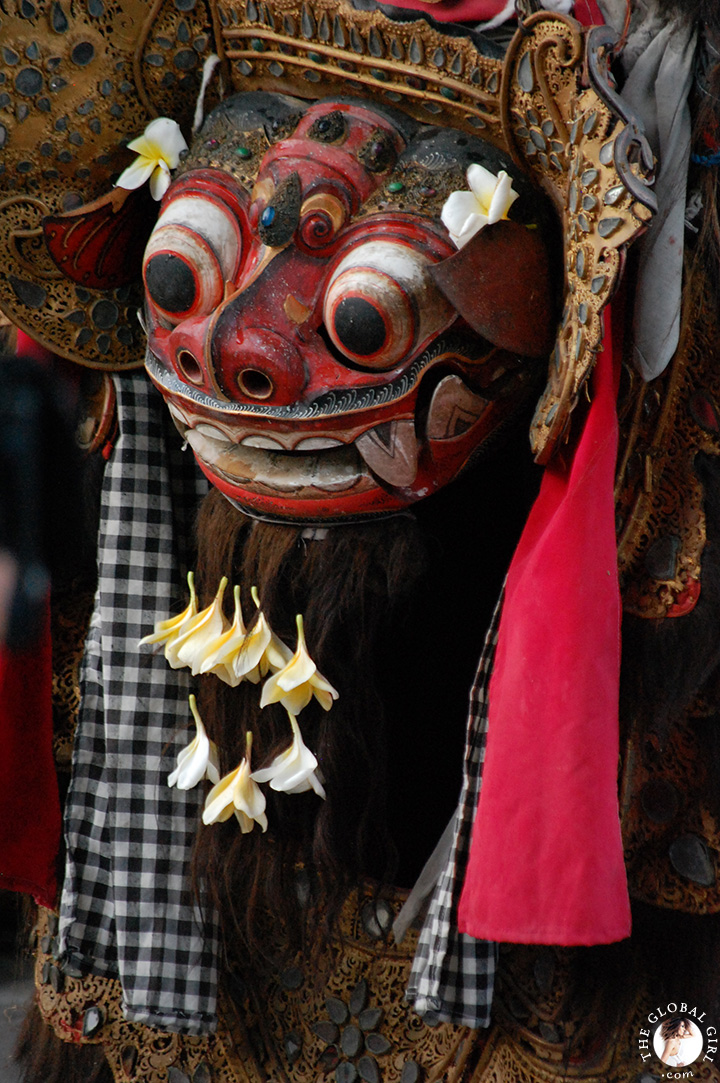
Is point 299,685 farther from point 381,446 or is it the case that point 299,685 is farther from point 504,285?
point 504,285

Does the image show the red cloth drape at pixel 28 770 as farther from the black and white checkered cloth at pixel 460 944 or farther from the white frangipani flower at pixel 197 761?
the black and white checkered cloth at pixel 460 944

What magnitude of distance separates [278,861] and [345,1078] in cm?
29

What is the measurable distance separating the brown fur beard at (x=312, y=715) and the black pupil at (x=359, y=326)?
196 millimetres

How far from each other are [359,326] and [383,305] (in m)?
0.03

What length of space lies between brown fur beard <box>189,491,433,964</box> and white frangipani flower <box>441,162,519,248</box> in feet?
0.97

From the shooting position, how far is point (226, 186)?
1196 millimetres

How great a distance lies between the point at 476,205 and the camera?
1111 mm

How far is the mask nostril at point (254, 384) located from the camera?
45.6 inches

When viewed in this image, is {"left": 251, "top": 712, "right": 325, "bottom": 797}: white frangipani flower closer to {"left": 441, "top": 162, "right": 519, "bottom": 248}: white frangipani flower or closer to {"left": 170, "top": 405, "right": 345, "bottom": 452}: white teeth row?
{"left": 170, "top": 405, "right": 345, "bottom": 452}: white teeth row

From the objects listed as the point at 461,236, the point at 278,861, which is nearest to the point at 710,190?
the point at 461,236

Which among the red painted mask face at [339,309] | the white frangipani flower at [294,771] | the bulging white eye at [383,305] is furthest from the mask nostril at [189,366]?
the white frangipani flower at [294,771]

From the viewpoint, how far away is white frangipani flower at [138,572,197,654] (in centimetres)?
131

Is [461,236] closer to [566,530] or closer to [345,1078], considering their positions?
[566,530]

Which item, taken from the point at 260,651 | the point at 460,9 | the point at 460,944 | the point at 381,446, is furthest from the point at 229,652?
the point at 460,9
